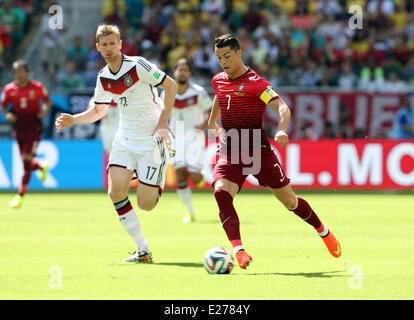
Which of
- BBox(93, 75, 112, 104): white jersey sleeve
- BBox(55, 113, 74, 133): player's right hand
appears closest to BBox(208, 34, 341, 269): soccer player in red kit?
BBox(93, 75, 112, 104): white jersey sleeve

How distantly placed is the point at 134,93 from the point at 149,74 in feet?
0.96

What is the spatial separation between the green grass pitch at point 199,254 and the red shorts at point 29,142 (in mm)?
1147

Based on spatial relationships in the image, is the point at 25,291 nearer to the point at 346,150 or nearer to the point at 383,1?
the point at 346,150

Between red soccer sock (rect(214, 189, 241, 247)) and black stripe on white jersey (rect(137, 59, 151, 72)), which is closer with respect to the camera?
red soccer sock (rect(214, 189, 241, 247))

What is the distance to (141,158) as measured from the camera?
9523 millimetres

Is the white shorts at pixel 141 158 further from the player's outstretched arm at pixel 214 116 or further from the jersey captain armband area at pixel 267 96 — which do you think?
the jersey captain armband area at pixel 267 96

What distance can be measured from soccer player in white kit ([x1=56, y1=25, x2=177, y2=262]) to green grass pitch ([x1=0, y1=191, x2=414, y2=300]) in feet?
2.24

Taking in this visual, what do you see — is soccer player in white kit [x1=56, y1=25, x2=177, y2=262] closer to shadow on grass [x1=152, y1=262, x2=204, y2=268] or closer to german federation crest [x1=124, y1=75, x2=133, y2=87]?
german federation crest [x1=124, y1=75, x2=133, y2=87]

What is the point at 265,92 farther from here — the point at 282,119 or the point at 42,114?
the point at 42,114

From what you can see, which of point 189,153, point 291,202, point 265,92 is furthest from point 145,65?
point 189,153

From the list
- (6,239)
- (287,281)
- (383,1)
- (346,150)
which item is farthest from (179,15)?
(287,281)

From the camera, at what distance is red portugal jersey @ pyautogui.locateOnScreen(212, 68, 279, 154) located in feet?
28.7

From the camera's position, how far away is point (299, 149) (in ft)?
69.5

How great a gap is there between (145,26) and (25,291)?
18.9 metres
